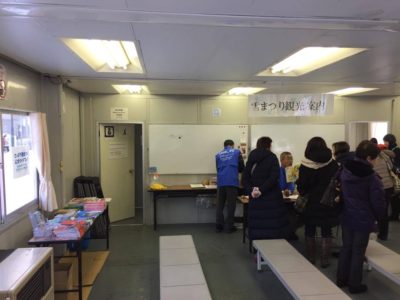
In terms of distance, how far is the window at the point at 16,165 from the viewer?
3.00 meters

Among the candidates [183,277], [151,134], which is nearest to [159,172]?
[151,134]

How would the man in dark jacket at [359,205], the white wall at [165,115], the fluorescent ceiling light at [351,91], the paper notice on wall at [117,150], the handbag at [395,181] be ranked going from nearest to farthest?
1. the man in dark jacket at [359,205]
2. the handbag at [395,181]
3. the fluorescent ceiling light at [351,91]
4. the white wall at [165,115]
5. the paper notice on wall at [117,150]

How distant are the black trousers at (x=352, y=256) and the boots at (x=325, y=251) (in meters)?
0.48

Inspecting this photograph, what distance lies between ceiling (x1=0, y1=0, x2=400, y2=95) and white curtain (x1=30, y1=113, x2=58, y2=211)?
582 mm

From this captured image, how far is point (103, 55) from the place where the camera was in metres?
3.46

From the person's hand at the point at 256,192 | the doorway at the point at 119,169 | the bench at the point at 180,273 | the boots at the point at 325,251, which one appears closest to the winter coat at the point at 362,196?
the boots at the point at 325,251

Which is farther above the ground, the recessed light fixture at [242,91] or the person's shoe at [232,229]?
the recessed light fixture at [242,91]

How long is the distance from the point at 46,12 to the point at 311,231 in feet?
11.2

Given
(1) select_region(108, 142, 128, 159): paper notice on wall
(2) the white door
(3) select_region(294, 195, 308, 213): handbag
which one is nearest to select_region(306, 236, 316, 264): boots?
(3) select_region(294, 195, 308, 213): handbag

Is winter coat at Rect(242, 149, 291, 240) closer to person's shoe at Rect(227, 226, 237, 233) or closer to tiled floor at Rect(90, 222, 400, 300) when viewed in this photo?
tiled floor at Rect(90, 222, 400, 300)

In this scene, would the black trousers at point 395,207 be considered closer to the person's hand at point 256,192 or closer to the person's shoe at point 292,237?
the person's shoe at point 292,237

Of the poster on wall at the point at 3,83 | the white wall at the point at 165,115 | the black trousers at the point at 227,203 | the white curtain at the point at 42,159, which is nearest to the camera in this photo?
the poster on wall at the point at 3,83

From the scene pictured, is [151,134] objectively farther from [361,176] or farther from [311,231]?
[361,176]

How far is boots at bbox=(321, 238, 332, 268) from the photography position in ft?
12.3
